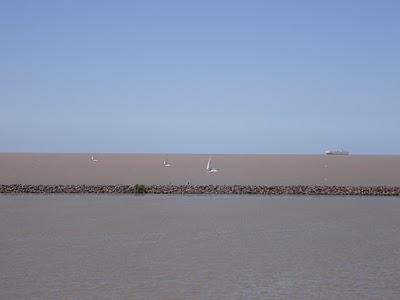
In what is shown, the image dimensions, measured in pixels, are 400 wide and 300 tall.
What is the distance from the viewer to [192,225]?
1833cm

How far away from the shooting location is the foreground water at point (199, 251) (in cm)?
1058

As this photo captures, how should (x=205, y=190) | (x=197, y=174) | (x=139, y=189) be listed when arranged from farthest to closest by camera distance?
(x=197, y=174), (x=205, y=190), (x=139, y=189)

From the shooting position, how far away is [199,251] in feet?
45.9

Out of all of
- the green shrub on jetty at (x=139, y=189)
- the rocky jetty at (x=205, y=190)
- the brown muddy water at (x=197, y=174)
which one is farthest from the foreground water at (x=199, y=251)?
the brown muddy water at (x=197, y=174)

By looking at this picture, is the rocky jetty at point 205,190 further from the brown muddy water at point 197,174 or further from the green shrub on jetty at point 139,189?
the brown muddy water at point 197,174

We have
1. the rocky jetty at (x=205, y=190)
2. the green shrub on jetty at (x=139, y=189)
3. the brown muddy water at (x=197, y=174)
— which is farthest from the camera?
the brown muddy water at (x=197, y=174)

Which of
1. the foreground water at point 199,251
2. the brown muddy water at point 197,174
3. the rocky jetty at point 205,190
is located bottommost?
the foreground water at point 199,251

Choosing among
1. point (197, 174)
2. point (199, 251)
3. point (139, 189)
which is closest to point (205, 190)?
point (139, 189)

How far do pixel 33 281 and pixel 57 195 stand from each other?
17116mm

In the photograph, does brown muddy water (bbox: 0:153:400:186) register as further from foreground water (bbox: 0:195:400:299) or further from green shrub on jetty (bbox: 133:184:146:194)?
foreground water (bbox: 0:195:400:299)

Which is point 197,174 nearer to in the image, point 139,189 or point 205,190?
point 205,190

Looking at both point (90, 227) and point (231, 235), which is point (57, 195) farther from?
point (231, 235)

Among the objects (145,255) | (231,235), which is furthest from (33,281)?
(231,235)

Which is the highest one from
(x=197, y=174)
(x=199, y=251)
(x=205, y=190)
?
(x=197, y=174)
